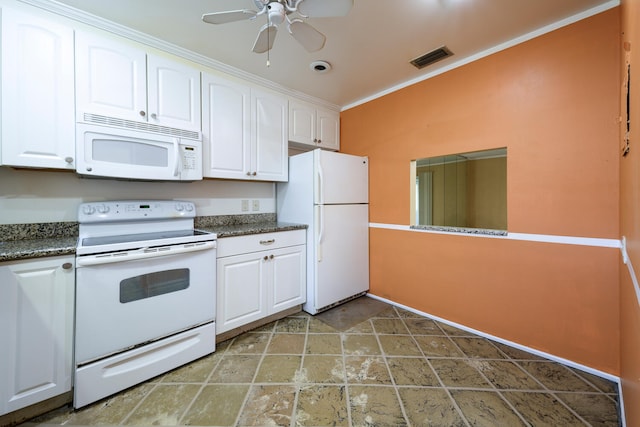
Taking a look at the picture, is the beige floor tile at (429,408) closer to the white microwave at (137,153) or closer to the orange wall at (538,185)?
the orange wall at (538,185)

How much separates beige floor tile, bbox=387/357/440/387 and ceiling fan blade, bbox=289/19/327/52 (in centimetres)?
218

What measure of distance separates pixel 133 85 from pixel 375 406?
2655 millimetres

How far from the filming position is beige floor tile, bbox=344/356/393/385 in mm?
1616

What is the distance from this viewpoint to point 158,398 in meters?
1.48

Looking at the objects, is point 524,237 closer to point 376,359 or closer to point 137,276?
point 376,359


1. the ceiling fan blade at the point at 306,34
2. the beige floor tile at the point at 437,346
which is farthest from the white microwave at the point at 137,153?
the beige floor tile at the point at 437,346

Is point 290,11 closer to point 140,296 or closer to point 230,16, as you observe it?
point 230,16

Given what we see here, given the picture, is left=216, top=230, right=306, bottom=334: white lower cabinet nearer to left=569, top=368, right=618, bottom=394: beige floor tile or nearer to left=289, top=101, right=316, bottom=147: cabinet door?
left=289, top=101, right=316, bottom=147: cabinet door

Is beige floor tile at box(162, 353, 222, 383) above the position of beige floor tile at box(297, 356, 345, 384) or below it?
below

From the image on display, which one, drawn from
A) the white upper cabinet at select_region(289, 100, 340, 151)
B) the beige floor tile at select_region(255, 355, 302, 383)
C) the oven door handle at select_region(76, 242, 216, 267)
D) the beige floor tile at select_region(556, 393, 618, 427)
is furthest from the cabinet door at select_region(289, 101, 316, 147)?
the beige floor tile at select_region(556, 393, 618, 427)

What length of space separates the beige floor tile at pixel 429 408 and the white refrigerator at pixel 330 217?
118 centimetres

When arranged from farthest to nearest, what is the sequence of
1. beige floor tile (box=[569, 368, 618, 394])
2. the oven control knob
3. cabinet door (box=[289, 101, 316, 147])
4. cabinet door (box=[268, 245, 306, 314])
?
cabinet door (box=[289, 101, 316, 147])
cabinet door (box=[268, 245, 306, 314])
the oven control knob
beige floor tile (box=[569, 368, 618, 394])

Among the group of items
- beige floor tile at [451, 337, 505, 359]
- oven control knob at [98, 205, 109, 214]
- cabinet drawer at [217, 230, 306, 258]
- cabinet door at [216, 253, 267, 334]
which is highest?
oven control knob at [98, 205, 109, 214]

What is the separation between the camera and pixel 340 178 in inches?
104
